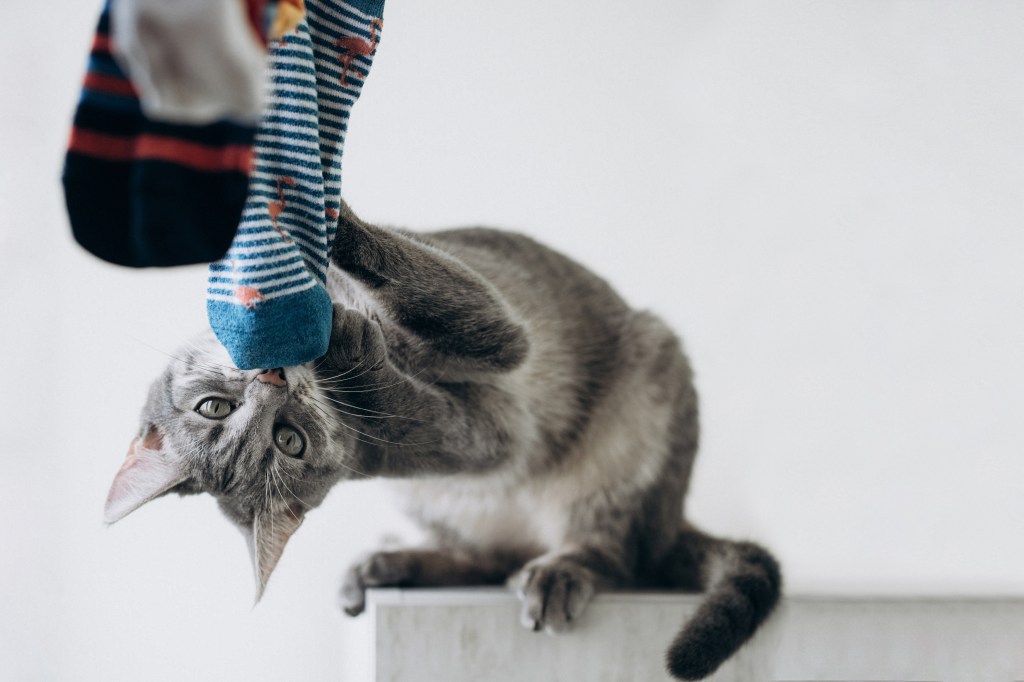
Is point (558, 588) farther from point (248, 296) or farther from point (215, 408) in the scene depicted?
point (248, 296)

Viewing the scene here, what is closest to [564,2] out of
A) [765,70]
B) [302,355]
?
[765,70]

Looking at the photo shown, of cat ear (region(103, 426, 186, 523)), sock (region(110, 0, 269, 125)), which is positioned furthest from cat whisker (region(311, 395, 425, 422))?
sock (region(110, 0, 269, 125))

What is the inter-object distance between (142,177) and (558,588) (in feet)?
3.07

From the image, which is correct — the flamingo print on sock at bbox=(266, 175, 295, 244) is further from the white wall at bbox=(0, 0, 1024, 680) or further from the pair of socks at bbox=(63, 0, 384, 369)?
the white wall at bbox=(0, 0, 1024, 680)

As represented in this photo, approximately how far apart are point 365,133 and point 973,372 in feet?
4.87

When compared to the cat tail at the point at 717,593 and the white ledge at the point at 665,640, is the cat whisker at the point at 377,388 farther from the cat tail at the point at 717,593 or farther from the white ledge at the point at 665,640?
the cat tail at the point at 717,593

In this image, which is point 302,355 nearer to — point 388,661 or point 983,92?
point 388,661

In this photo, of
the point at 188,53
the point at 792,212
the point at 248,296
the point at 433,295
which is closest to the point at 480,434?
the point at 433,295

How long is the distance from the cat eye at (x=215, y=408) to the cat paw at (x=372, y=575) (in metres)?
0.49

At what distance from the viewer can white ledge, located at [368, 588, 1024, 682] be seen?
1.34 meters

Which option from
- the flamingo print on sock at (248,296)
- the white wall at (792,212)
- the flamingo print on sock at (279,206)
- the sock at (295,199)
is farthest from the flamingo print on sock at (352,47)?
the white wall at (792,212)

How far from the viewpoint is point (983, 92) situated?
2.19m

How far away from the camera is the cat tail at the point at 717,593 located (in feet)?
4.03

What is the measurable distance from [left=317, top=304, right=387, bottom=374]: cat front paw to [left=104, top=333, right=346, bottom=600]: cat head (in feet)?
0.12
